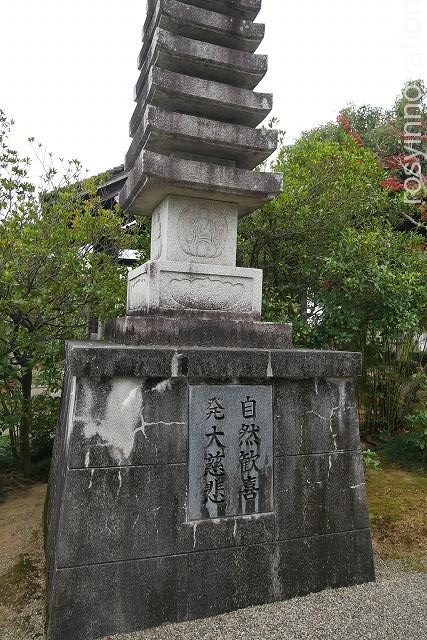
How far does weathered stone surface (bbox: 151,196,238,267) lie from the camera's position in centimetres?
378

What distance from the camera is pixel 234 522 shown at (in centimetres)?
311

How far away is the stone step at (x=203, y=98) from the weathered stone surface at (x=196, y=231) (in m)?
0.73

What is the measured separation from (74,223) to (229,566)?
4.33 metres

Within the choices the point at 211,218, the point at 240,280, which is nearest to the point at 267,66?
the point at 211,218

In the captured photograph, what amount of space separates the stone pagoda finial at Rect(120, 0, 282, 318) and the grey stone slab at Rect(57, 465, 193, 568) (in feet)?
4.07

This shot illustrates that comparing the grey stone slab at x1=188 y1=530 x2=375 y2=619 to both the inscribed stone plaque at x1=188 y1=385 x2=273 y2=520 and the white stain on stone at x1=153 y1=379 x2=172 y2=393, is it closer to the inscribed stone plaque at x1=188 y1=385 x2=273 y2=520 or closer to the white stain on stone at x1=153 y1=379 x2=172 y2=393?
the inscribed stone plaque at x1=188 y1=385 x2=273 y2=520

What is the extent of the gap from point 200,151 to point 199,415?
85.5 inches

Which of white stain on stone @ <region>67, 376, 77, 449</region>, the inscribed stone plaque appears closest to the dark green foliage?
the inscribed stone plaque

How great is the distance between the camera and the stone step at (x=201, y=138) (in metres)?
3.57

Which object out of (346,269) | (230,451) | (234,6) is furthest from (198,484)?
(346,269)

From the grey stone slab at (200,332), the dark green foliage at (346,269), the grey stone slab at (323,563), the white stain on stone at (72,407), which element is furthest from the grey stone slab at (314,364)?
the dark green foliage at (346,269)

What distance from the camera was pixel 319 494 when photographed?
3.35 meters

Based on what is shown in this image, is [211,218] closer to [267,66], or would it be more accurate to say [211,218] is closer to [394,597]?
[267,66]

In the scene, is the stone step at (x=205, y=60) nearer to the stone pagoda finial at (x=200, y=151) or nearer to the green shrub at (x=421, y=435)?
the stone pagoda finial at (x=200, y=151)
